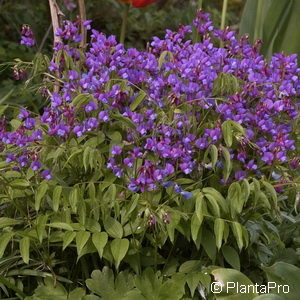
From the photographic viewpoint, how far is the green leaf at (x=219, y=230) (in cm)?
202

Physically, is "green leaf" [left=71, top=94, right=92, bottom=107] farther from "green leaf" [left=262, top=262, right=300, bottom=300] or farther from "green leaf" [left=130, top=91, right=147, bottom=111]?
"green leaf" [left=262, top=262, right=300, bottom=300]

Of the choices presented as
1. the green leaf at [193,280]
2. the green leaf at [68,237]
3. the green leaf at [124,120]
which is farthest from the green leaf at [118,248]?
the green leaf at [124,120]

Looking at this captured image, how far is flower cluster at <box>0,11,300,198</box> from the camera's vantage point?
6.90 feet

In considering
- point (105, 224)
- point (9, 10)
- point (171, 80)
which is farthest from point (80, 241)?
point (9, 10)

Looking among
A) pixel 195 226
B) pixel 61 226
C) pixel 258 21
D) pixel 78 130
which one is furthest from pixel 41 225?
pixel 258 21

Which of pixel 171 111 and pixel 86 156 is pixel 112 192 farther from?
pixel 171 111

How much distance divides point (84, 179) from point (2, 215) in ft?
1.20

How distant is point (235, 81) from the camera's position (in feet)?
7.23

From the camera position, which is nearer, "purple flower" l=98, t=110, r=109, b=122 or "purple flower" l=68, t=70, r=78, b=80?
"purple flower" l=98, t=110, r=109, b=122

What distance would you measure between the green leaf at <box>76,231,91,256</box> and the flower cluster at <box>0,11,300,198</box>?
0.62 feet

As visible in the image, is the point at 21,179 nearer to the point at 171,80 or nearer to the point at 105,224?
the point at 105,224

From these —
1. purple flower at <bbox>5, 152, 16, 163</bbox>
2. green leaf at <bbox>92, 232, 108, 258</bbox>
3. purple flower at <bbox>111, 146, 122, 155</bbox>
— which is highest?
purple flower at <bbox>111, 146, 122, 155</bbox>

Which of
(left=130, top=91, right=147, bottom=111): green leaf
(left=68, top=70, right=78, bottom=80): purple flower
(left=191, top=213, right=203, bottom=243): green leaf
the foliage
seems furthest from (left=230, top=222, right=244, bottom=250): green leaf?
(left=68, top=70, right=78, bottom=80): purple flower

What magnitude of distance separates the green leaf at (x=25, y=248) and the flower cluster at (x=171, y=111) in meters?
0.21
